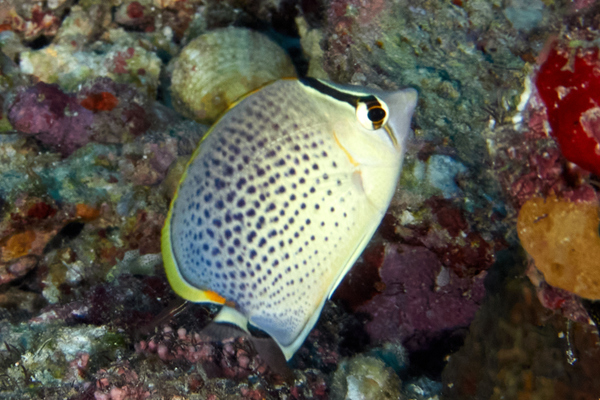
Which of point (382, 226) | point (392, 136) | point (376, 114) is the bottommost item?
point (382, 226)

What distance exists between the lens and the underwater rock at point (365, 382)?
101 inches

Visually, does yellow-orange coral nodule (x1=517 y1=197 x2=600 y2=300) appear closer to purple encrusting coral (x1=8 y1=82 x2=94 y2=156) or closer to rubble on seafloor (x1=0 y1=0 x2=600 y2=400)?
rubble on seafloor (x1=0 y1=0 x2=600 y2=400)

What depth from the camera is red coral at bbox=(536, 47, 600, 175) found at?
5.52ft

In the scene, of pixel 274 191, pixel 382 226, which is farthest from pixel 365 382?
pixel 274 191

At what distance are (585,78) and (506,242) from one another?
123 centimetres

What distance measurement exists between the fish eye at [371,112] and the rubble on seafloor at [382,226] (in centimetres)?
81

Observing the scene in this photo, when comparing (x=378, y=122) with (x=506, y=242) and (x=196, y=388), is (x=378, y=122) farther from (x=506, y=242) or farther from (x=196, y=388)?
(x=196, y=388)

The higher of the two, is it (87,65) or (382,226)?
(382,226)

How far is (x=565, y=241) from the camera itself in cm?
185

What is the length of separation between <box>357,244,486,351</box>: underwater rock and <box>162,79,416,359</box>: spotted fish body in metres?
1.28

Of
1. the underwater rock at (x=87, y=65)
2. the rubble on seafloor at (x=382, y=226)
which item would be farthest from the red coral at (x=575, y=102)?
the underwater rock at (x=87, y=65)

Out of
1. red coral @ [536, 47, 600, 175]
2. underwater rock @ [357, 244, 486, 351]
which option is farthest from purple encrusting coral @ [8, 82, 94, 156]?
red coral @ [536, 47, 600, 175]

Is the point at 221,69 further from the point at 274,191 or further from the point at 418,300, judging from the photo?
the point at 418,300

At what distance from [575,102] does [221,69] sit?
3.54 m
